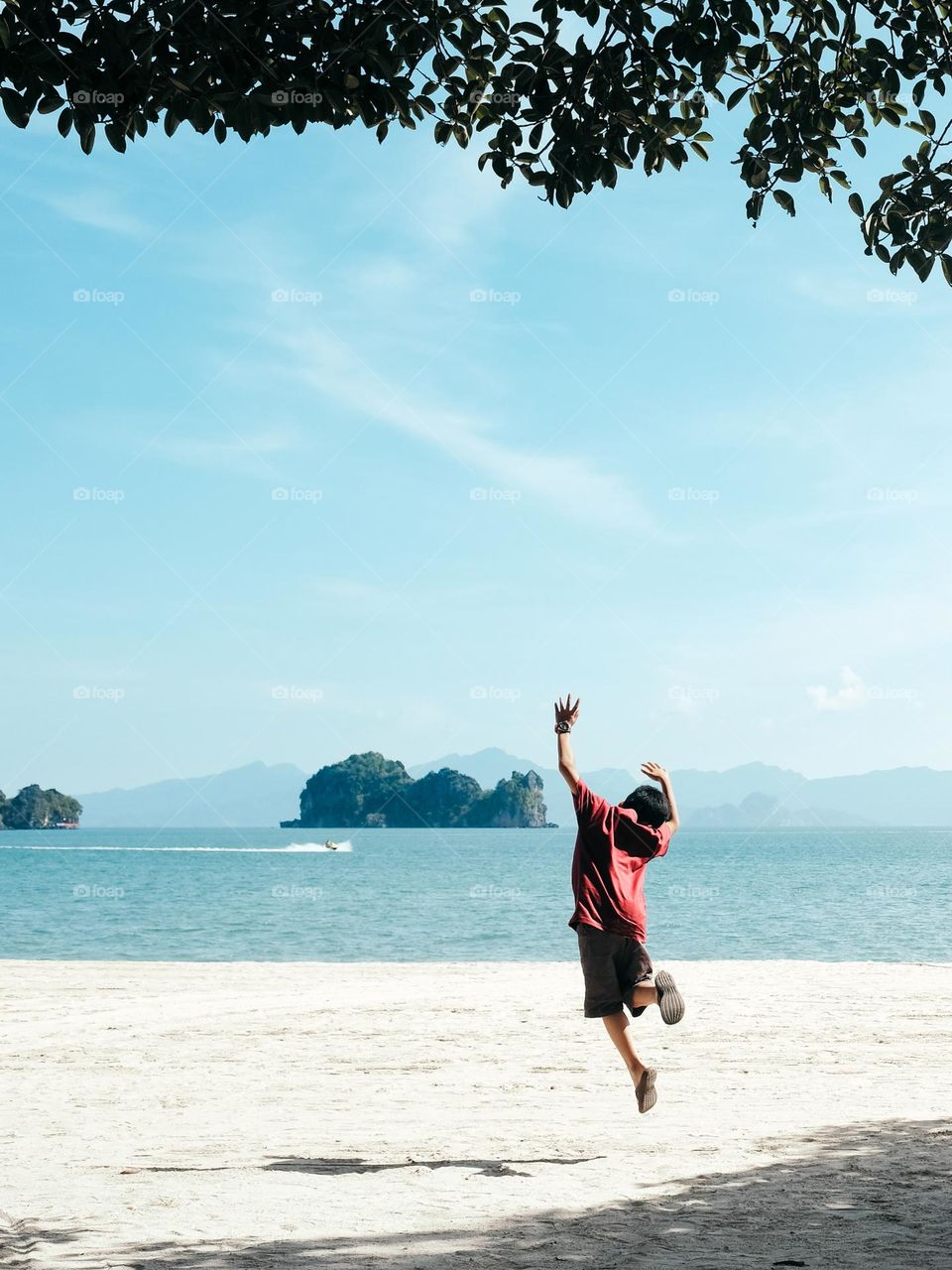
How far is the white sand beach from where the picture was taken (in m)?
5.45

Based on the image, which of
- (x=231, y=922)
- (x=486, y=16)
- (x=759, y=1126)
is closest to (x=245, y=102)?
(x=486, y=16)

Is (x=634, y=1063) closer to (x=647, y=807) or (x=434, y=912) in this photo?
(x=647, y=807)

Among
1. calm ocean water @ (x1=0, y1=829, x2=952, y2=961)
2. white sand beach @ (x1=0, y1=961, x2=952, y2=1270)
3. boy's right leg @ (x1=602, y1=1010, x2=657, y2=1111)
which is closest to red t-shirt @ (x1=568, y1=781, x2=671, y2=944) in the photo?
boy's right leg @ (x1=602, y1=1010, x2=657, y2=1111)

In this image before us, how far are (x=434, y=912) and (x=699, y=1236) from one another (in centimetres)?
4808

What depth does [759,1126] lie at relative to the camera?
7.93 m

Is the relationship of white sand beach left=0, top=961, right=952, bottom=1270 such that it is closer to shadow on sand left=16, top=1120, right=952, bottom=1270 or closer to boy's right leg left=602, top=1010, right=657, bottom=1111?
shadow on sand left=16, top=1120, right=952, bottom=1270

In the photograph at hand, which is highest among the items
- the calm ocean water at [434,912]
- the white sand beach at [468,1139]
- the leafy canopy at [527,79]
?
the leafy canopy at [527,79]

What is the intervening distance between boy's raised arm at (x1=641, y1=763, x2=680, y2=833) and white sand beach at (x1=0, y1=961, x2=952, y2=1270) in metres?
1.89

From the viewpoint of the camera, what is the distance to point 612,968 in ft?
24.1

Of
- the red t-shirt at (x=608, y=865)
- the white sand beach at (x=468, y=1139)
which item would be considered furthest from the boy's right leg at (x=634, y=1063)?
the red t-shirt at (x=608, y=865)

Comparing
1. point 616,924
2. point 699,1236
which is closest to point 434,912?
point 616,924

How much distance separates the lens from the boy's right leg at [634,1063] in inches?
290

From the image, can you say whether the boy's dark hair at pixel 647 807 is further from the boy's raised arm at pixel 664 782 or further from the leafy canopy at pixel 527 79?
the leafy canopy at pixel 527 79

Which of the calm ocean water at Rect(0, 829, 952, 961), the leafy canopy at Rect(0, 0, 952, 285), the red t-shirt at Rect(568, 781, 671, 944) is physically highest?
the leafy canopy at Rect(0, 0, 952, 285)
